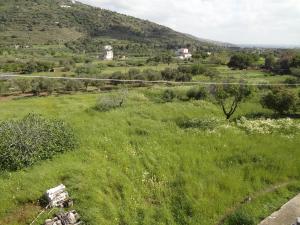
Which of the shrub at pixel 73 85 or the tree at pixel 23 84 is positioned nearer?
the tree at pixel 23 84

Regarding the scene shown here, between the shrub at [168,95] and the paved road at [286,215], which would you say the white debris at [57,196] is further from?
the shrub at [168,95]

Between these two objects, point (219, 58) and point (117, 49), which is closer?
point (219, 58)

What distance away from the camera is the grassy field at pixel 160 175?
13672 millimetres

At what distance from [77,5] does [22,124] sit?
149m

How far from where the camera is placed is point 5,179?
1485 cm

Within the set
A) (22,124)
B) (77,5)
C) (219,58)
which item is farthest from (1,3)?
(22,124)

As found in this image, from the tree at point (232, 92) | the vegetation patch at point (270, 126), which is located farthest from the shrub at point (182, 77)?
the vegetation patch at point (270, 126)

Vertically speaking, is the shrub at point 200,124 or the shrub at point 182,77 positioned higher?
the shrub at point 200,124

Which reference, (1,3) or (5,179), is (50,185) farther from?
(1,3)

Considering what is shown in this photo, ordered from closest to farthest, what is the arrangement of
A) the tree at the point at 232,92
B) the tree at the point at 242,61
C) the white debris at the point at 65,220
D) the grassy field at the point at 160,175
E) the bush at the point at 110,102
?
the white debris at the point at 65,220 < the grassy field at the point at 160,175 < the tree at the point at 232,92 < the bush at the point at 110,102 < the tree at the point at 242,61

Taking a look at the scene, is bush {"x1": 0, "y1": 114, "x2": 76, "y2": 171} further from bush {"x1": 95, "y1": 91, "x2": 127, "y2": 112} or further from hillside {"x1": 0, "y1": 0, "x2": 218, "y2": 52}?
hillside {"x1": 0, "y1": 0, "x2": 218, "y2": 52}

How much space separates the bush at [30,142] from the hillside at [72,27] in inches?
3317

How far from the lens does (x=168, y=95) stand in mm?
36406

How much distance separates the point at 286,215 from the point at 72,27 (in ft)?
405
